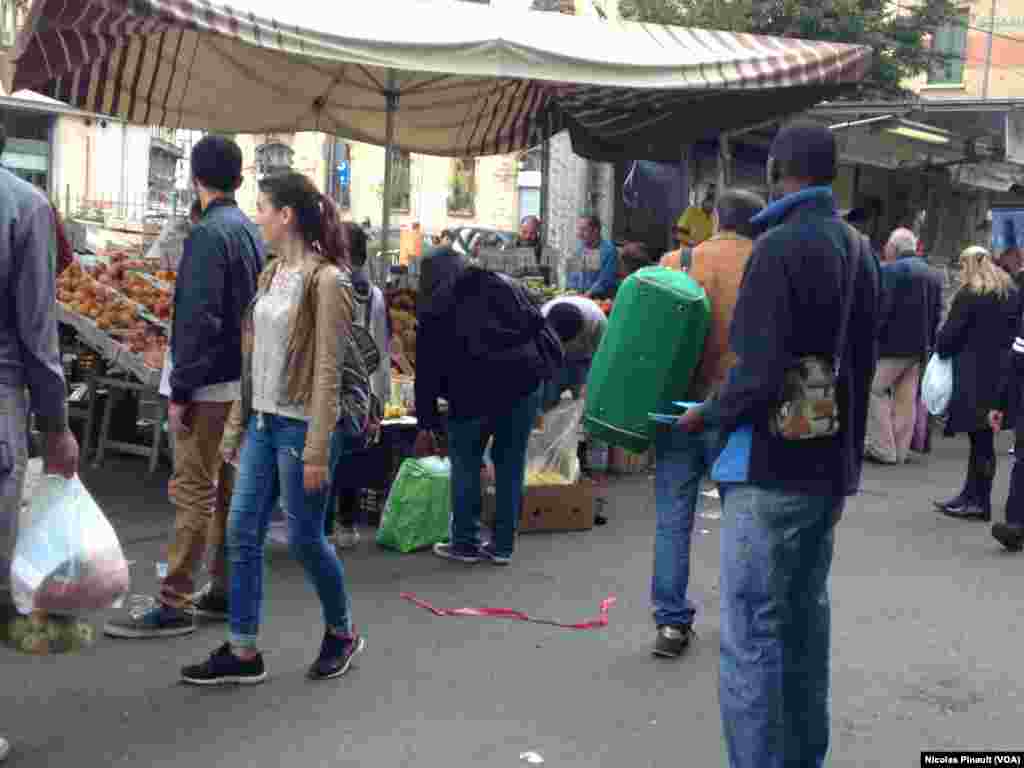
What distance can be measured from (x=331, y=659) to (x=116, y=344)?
12.4 feet

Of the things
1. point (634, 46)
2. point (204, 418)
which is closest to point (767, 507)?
point (204, 418)

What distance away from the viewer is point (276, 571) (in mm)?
6508

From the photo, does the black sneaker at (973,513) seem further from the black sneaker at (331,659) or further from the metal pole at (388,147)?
the black sneaker at (331,659)

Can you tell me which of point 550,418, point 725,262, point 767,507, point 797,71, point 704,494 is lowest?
point 704,494

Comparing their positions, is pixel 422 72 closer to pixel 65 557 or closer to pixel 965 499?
pixel 965 499

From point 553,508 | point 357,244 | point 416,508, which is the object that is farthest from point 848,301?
point 553,508

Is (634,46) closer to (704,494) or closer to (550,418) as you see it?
(550,418)

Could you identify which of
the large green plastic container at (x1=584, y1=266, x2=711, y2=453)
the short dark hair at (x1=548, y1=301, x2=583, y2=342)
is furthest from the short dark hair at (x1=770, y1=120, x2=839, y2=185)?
the short dark hair at (x1=548, y1=301, x2=583, y2=342)

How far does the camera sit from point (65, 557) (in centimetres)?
382

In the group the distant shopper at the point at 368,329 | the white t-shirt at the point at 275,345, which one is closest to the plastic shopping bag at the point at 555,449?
the distant shopper at the point at 368,329

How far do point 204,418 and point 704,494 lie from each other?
4807 millimetres

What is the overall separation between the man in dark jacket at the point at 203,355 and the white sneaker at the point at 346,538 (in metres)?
1.74

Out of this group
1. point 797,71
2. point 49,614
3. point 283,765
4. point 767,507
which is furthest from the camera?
point 797,71

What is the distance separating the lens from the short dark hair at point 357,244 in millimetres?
6254
